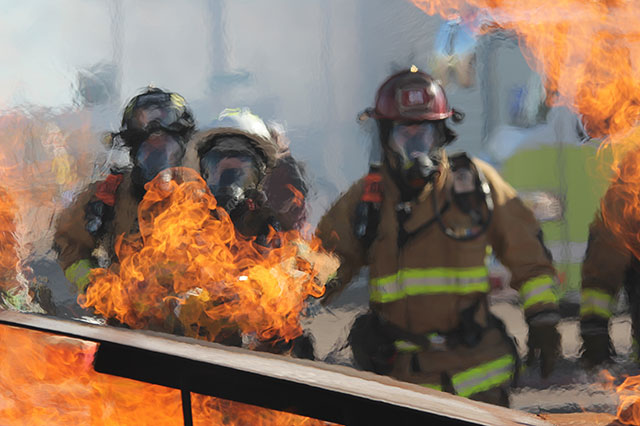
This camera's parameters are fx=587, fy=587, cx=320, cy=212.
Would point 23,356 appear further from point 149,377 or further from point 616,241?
point 616,241

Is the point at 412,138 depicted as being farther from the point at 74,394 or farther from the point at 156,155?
the point at 74,394

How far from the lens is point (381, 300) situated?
285cm

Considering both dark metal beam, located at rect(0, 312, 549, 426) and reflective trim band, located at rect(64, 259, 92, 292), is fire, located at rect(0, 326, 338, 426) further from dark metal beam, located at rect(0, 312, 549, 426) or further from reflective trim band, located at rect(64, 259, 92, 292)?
reflective trim band, located at rect(64, 259, 92, 292)

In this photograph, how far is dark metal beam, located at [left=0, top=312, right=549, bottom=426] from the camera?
110 centimetres

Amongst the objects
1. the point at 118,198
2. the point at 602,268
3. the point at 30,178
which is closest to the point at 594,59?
the point at 602,268

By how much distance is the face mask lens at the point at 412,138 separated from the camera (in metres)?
3.00

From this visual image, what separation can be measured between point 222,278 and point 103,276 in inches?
26.5

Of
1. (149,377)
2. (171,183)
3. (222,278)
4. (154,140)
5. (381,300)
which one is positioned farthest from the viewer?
(154,140)

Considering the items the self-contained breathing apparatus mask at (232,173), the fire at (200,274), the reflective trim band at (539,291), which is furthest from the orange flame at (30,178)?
the reflective trim band at (539,291)

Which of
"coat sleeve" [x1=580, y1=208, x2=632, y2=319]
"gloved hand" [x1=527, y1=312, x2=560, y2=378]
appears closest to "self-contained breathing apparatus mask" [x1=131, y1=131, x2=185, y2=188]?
"gloved hand" [x1=527, y1=312, x2=560, y2=378]

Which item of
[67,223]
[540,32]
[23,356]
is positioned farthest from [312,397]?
[540,32]

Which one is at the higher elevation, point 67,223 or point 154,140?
point 154,140

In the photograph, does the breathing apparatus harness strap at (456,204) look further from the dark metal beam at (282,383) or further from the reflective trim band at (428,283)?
the dark metal beam at (282,383)

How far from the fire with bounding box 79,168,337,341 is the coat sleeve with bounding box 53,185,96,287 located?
0.21 metres
